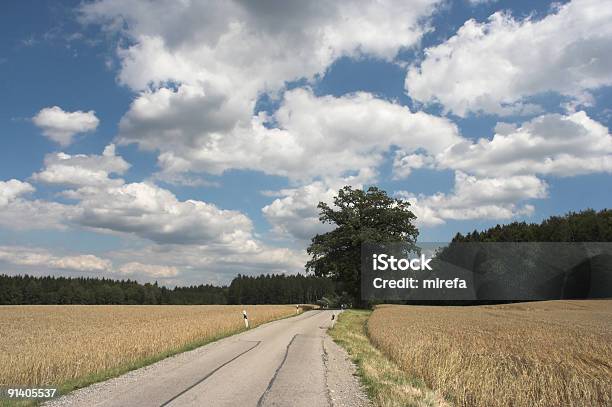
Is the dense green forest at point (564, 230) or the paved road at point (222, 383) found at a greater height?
the dense green forest at point (564, 230)

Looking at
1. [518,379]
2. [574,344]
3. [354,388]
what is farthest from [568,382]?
[574,344]

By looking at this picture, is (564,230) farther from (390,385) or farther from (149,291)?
(149,291)

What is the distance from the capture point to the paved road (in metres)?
9.02

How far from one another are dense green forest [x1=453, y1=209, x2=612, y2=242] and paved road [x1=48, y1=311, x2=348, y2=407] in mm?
74246

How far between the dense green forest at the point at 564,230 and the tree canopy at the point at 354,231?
1375 inches

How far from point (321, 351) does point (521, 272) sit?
228ft

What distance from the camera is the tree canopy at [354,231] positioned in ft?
194

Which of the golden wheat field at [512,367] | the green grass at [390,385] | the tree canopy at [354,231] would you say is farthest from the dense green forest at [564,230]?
the green grass at [390,385]

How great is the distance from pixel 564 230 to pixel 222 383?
8292 centimetres

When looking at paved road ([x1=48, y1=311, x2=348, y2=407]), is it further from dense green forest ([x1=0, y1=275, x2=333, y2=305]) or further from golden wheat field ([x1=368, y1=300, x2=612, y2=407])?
dense green forest ([x1=0, y1=275, x2=333, y2=305])

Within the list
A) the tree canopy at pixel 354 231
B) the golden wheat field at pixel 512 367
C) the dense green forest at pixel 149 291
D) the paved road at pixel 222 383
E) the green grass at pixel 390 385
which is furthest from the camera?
the dense green forest at pixel 149 291

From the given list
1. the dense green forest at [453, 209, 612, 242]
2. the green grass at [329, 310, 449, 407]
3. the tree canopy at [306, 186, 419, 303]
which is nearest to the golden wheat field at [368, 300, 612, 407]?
the green grass at [329, 310, 449, 407]

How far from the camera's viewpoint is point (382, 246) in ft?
189

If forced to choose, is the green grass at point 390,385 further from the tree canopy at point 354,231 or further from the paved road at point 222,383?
the tree canopy at point 354,231
